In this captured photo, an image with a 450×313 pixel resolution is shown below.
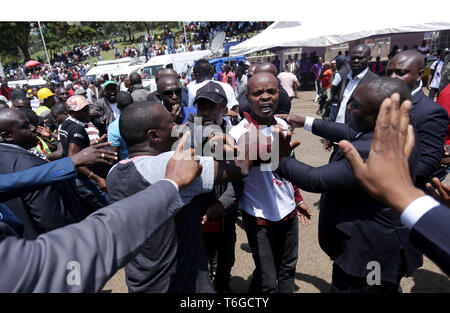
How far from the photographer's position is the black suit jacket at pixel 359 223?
1638mm

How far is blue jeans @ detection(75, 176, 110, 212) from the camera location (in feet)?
11.1

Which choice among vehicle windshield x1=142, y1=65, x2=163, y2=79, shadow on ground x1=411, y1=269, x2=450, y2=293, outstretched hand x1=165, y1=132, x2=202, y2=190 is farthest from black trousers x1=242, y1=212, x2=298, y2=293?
vehicle windshield x1=142, y1=65, x2=163, y2=79

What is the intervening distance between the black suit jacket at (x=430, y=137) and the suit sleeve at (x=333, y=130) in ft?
1.61

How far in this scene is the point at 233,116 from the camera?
4234 mm

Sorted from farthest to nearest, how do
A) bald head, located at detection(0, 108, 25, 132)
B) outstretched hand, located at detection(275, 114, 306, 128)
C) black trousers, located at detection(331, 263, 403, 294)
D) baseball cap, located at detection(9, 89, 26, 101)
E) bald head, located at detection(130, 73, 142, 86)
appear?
A: bald head, located at detection(130, 73, 142, 86), baseball cap, located at detection(9, 89, 26, 101), outstretched hand, located at detection(275, 114, 306, 128), bald head, located at detection(0, 108, 25, 132), black trousers, located at detection(331, 263, 403, 294)

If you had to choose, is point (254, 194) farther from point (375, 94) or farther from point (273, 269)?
point (375, 94)

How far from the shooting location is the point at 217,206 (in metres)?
2.05

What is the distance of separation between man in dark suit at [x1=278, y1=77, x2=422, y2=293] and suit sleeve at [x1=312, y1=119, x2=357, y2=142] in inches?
24.3

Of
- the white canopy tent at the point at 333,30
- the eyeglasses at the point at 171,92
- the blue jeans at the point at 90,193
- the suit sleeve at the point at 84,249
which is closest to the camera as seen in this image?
the suit sleeve at the point at 84,249

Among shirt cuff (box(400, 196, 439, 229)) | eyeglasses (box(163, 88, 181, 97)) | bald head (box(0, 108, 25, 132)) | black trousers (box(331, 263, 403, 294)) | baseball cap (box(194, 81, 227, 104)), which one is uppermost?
baseball cap (box(194, 81, 227, 104))

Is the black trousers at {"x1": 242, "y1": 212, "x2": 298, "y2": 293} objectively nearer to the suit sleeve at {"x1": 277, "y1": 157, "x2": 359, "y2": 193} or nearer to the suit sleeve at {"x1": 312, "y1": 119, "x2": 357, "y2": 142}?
the suit sleeve at {"x1": 277, "y1": 157, "x2": 359, "y2": 193}

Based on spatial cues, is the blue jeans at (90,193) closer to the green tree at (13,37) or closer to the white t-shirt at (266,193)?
the white t-shirt at (266,193)

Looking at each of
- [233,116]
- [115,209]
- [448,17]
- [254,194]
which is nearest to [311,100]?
[448,17]

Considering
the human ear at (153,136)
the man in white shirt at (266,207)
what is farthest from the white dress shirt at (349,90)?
the human ear at (153,136)
